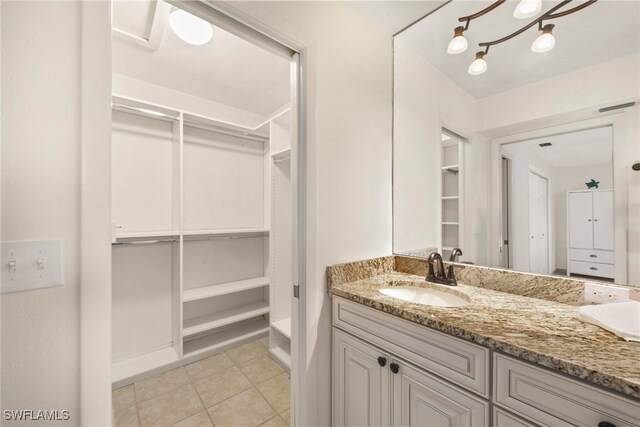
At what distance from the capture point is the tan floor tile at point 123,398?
1.67 metres

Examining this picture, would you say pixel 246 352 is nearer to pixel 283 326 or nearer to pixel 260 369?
pixel 260 369

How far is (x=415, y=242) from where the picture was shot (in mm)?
1627

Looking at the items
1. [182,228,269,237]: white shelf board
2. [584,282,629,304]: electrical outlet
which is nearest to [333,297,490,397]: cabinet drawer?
[584,282,629,304]: electrical outlet

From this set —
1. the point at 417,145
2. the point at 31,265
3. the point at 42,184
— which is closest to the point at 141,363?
the point at 31,265

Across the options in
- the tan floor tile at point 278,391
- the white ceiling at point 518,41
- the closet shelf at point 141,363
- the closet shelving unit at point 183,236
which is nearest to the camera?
the white ceiling at point 518,41

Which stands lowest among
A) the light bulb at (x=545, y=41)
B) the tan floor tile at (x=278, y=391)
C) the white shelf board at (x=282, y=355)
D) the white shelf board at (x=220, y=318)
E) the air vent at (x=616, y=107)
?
the tan floor tile at (x=278, y=391)

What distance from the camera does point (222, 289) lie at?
2418mm

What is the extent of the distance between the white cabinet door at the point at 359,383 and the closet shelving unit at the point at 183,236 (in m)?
1.02

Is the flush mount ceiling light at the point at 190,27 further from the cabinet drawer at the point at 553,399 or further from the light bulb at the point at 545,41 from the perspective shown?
the cabinet drawer at the point at 553,399

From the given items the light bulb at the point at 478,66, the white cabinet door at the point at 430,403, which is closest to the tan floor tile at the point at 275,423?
the white cabinet door at the point at 430,403

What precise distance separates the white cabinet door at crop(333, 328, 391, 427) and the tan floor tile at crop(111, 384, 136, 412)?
4.76 ft

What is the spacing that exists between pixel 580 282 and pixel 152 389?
103 inches

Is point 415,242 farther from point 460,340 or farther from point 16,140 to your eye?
point 16,140

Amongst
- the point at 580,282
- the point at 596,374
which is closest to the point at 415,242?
the point at 580,282
